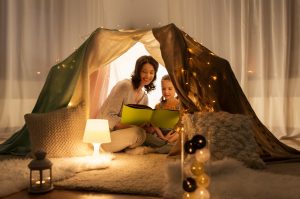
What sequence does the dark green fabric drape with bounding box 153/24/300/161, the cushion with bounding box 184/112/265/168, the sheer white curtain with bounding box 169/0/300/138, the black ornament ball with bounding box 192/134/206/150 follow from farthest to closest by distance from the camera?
the sheer white curtain with bounding box 169/0/300/138 < the dark green fabric drape with bounding box 153/24/300/161 < the cushion with bounding box 184/112/265/168 < the black ornament ball with bounding box 192/134/206/150

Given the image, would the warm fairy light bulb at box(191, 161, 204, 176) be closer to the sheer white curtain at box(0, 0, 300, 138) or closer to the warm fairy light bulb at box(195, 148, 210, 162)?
the warm fairy light bulb at box(195, 148, 210, 162)

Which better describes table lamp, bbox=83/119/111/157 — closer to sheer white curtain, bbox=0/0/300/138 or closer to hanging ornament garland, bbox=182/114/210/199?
hanging ornament garland, bbox=182/114/210/199

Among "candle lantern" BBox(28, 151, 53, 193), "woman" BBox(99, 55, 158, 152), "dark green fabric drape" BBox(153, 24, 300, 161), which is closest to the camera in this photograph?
"candle lantern" BBox(28, 151, 53, 193)

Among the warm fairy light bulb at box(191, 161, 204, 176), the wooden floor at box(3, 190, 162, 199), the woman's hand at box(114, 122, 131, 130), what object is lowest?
the wooden floor at box(3, 190, 162, 199)

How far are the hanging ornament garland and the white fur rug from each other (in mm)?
138

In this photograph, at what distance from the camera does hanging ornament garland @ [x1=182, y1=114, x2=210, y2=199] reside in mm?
1152

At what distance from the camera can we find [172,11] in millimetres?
3359

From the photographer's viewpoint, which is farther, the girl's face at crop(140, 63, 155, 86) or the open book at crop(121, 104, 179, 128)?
the girl's face at crop(140, 63, 155, 86)

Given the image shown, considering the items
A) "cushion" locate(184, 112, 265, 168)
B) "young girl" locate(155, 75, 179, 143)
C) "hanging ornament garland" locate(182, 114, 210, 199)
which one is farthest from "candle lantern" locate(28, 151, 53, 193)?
"young girl" locate(155, 75, 179, 143)

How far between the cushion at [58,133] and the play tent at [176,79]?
0.17 m

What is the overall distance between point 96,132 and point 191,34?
1618mm

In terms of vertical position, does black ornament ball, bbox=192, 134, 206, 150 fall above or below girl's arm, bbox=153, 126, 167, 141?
above

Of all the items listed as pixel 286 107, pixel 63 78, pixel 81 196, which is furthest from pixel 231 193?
pixel 286 107

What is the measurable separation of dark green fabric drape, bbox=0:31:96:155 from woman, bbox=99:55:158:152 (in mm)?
322
